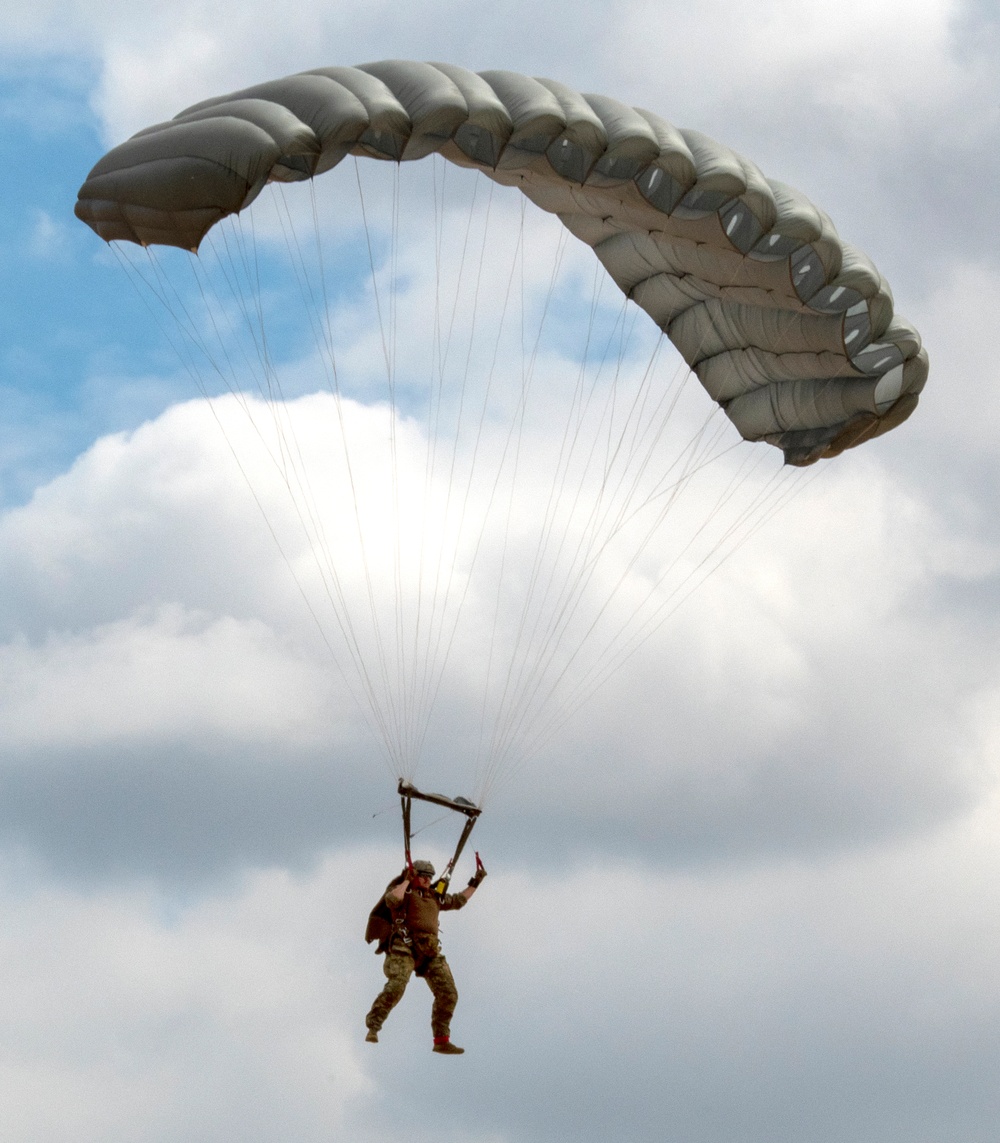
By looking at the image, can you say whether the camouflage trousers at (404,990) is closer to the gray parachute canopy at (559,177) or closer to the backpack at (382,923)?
the backpack at (382,923)

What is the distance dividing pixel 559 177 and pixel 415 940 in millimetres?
7574

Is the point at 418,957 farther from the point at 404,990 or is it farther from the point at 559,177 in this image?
the point at 559,177

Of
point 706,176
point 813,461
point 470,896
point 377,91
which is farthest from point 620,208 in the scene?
point 470,896

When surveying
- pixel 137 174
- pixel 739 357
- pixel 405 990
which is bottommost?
pixel 405 990

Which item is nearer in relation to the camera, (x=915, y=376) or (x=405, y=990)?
(x=405, y=990)

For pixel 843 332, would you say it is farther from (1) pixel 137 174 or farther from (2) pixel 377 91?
(1) pixel 137 174

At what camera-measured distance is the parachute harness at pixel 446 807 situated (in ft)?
80.4

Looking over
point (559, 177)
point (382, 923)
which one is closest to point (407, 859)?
point (382, 923)

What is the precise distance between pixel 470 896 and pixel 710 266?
23.0 feet

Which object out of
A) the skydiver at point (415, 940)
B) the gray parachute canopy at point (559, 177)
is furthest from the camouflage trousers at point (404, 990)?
the gray parachute canopy at point (559, 177)

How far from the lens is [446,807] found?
82.1 feet

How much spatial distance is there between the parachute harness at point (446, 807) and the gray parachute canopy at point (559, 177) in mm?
5732

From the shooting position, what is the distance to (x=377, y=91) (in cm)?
2333

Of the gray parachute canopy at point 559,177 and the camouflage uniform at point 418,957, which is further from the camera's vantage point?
the camouflage uniform at point 418,957
